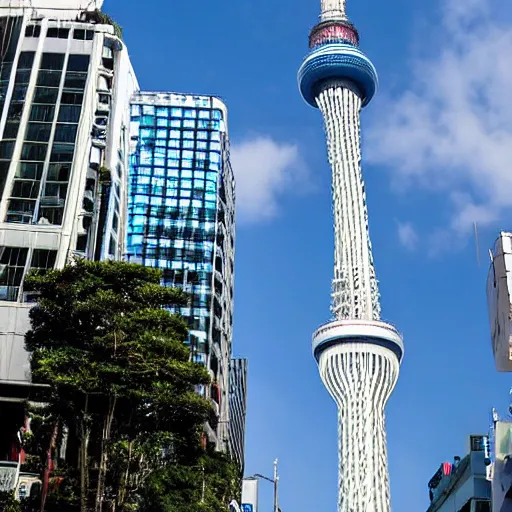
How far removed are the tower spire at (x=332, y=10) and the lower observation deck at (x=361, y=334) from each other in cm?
4844

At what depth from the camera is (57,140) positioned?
2719 inches

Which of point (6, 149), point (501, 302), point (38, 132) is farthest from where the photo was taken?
point (38, 132)

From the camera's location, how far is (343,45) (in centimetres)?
12656

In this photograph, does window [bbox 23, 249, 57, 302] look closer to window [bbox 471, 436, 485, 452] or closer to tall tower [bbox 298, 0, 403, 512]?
window [bbox 471, 436, 485, 452]

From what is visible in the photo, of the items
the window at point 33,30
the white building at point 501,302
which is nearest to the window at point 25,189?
the window at point 33,30

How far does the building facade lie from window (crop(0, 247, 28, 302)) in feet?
99.8

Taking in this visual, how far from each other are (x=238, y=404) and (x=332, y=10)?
60.9 metres

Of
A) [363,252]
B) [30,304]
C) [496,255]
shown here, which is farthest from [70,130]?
[363,252]

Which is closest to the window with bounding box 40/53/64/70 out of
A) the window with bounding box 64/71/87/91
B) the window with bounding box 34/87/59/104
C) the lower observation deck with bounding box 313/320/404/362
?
the window with bounding box 64/71/87/91

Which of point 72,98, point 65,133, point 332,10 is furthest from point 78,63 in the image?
point 332,10

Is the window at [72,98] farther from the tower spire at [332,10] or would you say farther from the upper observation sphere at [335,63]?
the tower spire at [332,10]

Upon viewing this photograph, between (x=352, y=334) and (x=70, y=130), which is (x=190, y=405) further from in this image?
(x=352, y=334)

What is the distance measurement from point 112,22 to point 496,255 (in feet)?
185

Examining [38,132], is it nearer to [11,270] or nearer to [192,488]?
[11,270]
